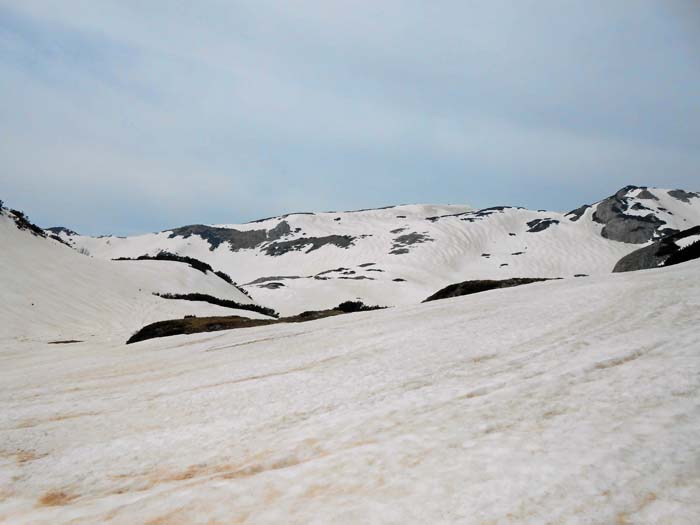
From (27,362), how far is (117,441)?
881 cm

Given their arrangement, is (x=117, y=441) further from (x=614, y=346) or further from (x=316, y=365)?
(x=614, y=346)

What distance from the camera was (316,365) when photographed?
679 cm

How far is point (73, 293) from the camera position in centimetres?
2727

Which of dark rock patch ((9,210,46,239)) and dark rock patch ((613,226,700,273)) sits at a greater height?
dark rock patch ((9,210,46,239))

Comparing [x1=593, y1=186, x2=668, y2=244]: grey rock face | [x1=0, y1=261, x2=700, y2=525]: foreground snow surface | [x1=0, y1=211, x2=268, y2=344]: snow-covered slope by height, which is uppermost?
[x1=593, y1=186, x2=668, y2=244]: grey rock face

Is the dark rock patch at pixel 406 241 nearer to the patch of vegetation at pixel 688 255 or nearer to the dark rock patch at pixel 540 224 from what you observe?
the dark rock patch at pixel 540 224

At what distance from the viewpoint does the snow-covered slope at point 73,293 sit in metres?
22.2

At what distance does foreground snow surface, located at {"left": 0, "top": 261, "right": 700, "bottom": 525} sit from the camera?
2.85m

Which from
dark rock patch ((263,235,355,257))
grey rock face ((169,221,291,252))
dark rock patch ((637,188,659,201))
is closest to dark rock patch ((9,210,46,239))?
dark rock patch ((263,235,355,257))

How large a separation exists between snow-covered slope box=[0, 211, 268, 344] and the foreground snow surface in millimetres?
16014

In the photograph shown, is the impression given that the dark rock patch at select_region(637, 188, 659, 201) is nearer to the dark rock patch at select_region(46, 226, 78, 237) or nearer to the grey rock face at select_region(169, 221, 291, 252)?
the grey rock face at select_region(169, 221, 291, 252)

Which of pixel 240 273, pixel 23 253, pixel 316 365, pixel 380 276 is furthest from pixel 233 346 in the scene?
pixel 240 273

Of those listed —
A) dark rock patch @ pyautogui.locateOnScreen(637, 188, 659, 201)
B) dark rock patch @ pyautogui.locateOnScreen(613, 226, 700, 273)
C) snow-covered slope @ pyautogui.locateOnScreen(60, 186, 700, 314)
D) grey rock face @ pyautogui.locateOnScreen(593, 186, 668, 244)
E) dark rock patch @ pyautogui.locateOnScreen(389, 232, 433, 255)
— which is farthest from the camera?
dark rock patch @ pyautogui.locateOnScreen(637, 188, 659, 201)

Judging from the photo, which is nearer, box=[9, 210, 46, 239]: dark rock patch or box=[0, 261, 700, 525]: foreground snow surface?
box=[0, 261, 700, 525]: foreground snow surface
